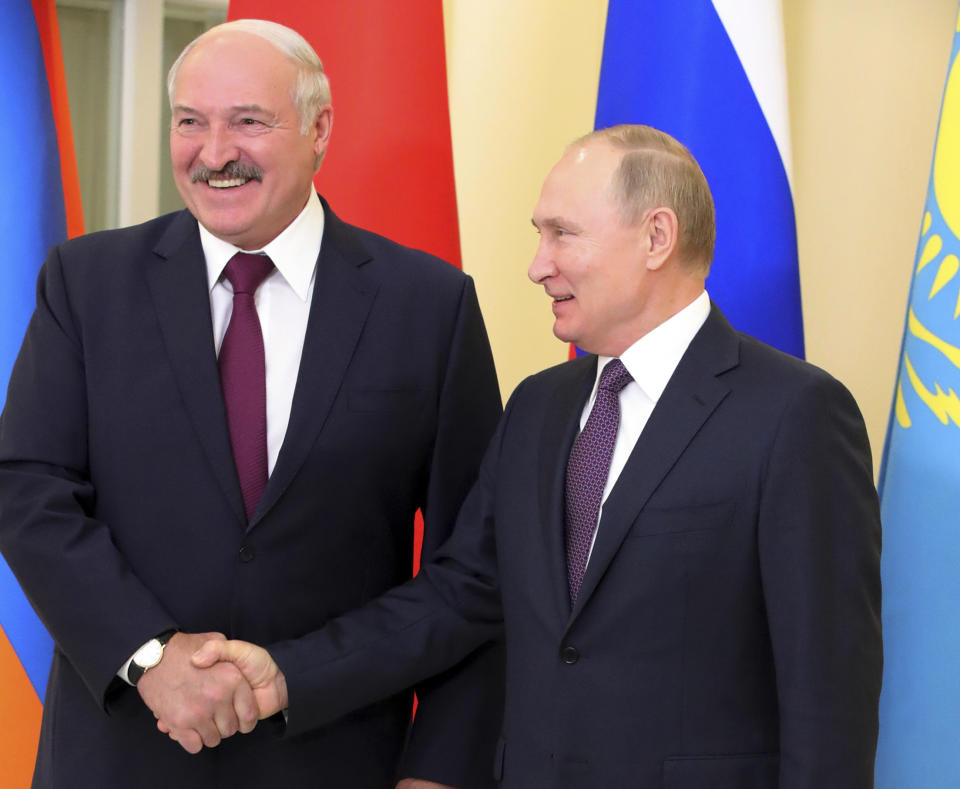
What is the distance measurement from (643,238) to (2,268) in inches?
56.8

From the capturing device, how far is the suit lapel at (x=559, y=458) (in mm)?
1545

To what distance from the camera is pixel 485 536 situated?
179cm

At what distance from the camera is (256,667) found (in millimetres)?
1679

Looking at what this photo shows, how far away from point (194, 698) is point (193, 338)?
Result: 21.2 inches

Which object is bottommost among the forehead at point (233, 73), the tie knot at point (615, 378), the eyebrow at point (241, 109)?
the tie knot at point (615, 378)

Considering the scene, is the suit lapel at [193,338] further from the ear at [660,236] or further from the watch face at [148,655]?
the ear at [660,236]

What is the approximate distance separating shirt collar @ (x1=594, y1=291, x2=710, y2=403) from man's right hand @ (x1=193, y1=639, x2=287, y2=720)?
668mm

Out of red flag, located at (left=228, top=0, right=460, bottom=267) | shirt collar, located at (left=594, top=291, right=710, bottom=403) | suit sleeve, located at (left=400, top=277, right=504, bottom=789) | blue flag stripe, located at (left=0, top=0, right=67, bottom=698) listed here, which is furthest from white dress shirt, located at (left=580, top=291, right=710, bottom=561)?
blue flag stripe, located at (left=0, top=0, right=67, bottom=698)

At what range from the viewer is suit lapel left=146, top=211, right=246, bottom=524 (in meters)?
1.75

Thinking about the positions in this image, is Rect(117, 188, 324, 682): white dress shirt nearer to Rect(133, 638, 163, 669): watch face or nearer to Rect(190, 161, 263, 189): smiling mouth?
Rect(190, 161, 263, 189): smiling mouth

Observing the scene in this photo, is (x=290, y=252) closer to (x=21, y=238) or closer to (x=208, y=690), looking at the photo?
(x=208, y=690)

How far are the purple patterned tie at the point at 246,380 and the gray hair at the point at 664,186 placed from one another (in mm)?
604

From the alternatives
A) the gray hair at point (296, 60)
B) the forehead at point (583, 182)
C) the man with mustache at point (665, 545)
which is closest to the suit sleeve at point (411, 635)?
the man with mustache at point (665, 545)

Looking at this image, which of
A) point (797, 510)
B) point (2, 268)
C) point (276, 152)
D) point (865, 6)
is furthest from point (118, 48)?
point (797, 510)
